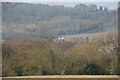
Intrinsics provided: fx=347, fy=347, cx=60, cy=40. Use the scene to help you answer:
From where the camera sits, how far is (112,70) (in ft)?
28.1

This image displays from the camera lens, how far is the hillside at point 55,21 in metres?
8.24

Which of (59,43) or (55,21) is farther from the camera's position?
(55,21)

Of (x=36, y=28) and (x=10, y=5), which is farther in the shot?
(x=36, y=28)

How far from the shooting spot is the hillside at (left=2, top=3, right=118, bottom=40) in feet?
27.0

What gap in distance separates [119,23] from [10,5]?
2.60 metres

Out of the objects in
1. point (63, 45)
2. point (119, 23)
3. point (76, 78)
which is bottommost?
point (76, 78)

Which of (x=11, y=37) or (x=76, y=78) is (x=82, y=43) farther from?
(x=11, y=37)

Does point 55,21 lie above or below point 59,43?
above

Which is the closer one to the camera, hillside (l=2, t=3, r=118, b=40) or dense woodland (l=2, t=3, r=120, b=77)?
hillside (l=2, t=3, r=118, b=40)

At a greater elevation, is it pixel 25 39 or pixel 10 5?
pixel 10 5

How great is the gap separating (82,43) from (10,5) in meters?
1.99

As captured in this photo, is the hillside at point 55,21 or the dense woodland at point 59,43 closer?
the hillside at point 55,21

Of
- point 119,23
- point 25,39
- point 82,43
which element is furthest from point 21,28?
point 119,23

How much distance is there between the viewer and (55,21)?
27.9 feet
